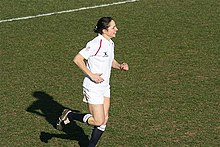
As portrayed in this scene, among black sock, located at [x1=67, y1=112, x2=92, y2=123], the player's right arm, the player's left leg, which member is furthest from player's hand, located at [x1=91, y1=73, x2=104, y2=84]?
black sock, located at [x1=67, y1=112, x2=92, y2=123]

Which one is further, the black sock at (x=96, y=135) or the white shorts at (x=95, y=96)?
the black sock at (x=96, y=135)

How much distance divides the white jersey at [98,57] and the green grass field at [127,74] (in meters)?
1.36

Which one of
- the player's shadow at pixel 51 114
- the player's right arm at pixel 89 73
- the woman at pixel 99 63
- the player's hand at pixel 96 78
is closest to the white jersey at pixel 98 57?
the woman at pixel 99 63

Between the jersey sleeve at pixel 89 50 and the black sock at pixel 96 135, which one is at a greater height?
the jersey sleeve at pixel 89 50

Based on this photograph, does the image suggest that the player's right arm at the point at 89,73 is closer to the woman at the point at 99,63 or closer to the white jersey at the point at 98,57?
the woman at the point at 99,63

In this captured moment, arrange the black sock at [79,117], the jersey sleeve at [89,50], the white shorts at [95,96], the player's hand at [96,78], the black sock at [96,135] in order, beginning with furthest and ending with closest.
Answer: the black sock at [79,117] → the black sock at [96,135] → the white shorts at [95,96] → the jersey sleeve at [89,50] → the player's hand at [96,78]

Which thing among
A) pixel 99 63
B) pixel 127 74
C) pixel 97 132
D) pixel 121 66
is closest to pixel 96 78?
pixel 99 63

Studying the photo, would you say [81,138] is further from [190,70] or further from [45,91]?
[190,70]

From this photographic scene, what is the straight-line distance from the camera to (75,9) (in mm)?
18797

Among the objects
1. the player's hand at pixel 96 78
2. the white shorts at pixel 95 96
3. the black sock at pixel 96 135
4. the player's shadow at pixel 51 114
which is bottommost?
the player's shadow at pixel 51 114

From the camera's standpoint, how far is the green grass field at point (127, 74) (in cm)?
1045

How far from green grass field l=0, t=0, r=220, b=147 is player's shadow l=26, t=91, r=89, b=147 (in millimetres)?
18

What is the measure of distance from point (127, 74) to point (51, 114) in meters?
2.62

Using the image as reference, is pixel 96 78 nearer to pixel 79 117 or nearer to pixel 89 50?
pixel 89 50
